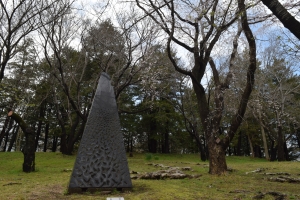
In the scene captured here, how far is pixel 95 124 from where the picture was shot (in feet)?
18.9

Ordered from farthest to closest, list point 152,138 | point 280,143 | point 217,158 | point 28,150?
point 152,138 → point 280,143 → point 28,150 → point 217,158

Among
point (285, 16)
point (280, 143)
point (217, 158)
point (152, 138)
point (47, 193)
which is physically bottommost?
point (47, 193)

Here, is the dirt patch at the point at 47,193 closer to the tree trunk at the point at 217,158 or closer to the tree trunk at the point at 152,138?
the tree trunk at the point at 217,158

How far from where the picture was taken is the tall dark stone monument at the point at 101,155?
5.19 metres

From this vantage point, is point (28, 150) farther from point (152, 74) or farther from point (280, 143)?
point (280, 143)

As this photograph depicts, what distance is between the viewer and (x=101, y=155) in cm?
549

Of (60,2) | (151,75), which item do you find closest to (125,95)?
(151,75)

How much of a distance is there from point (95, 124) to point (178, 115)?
52.7 feet

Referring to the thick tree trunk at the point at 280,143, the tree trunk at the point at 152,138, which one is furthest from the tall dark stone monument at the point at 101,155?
the tree trunk at the point at 152,138

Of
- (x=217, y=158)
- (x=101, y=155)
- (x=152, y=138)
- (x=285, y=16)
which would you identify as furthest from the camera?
(x=152, y=138)

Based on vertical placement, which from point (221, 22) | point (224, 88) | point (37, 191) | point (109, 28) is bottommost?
point (37, 191)

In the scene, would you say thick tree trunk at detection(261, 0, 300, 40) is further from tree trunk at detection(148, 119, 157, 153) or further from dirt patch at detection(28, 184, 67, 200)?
tree trunk at detection(148, 119, 157, 153)

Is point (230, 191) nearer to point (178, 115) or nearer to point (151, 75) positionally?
point (151, 75)

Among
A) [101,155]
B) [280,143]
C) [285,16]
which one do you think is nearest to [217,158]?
[101,155]
